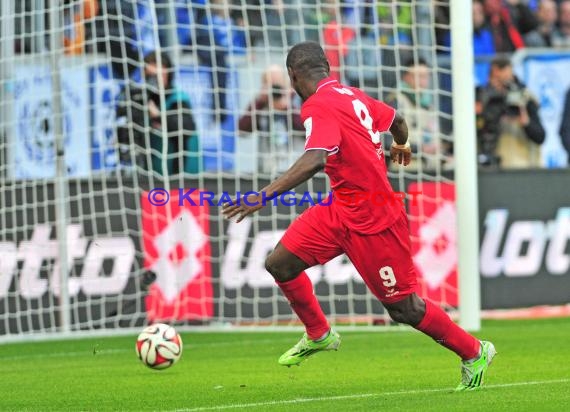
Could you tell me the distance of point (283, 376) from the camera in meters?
9.20

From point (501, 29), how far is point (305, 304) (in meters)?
10.0

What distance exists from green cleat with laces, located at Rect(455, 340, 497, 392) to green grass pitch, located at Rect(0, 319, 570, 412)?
0.27ft

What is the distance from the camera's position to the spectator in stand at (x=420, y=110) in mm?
14047

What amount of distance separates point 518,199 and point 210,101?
3820 mm

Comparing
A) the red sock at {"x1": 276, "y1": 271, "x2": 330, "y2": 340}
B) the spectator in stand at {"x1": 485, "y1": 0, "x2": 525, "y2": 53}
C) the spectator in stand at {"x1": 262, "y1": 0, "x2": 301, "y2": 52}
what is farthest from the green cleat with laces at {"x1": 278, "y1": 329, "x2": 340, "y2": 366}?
the spectator in stand at {"x1": 485, "y1": 0, "x2": 525, "y2": 53}

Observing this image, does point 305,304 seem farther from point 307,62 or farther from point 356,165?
point 307,62

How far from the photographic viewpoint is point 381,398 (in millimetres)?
7586

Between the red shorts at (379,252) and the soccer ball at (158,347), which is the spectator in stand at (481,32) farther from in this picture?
the red shorts at (379,252)

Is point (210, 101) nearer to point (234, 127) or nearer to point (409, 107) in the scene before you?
point (234, 127)

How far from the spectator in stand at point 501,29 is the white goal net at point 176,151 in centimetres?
308

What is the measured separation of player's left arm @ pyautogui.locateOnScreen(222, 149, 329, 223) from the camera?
22.7 feet

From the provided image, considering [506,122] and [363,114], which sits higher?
[506,122]

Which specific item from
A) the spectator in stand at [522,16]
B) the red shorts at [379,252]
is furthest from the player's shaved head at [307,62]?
the spectator in stand at [522,16]

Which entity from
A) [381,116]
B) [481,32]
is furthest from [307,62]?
[481,32]
